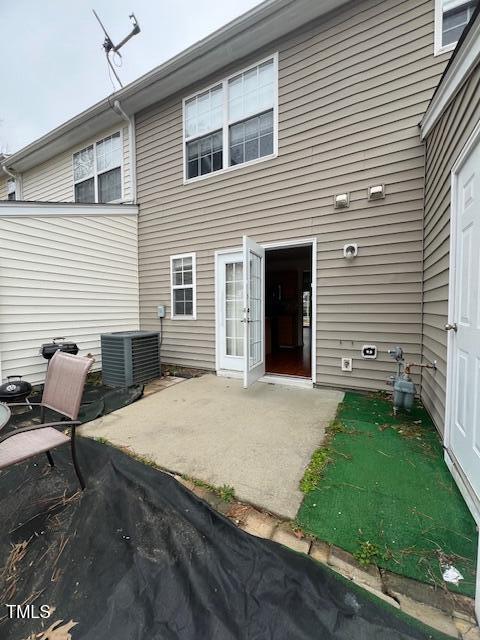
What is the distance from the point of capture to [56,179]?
6918mm

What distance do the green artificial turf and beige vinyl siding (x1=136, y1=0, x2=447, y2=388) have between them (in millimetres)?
1330

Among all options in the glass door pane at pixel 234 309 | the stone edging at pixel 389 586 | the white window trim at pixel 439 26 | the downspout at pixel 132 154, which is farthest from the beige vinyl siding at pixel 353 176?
the stone edging at pixel 389 586

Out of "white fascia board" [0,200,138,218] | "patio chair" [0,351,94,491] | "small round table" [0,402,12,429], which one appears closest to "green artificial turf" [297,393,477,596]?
"patio chair" [0,351,94,491]

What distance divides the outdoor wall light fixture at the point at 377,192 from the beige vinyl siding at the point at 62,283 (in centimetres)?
433

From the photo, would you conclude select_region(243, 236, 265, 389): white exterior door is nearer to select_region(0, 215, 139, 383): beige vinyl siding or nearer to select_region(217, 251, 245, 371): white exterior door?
select_region(217, 251, 245, 371): white exterior door

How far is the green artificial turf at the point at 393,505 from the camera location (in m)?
1.39

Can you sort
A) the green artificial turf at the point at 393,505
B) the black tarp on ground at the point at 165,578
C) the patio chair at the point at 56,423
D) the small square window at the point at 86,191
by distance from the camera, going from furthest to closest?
the small square window at the point at 86,191 → the patio chair at the point at 56,423 → the green artificial turf at the point at 393,505 → the black tarp on ground at the point at 165,578

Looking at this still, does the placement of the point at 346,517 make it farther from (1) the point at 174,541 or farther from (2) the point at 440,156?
(2) the point at 440,156

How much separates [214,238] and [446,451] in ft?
13.3

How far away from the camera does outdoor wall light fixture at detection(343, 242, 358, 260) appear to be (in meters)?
3.61

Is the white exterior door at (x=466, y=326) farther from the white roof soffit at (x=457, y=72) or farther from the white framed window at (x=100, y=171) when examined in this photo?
the white framed window at (x=100, y=171)

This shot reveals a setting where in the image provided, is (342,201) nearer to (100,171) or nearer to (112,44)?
(100,171)

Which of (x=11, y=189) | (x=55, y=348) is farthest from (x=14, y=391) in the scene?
(x=11, y=189)

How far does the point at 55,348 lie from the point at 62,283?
3.59 feet
